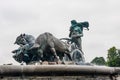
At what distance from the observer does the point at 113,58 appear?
44.8 meters

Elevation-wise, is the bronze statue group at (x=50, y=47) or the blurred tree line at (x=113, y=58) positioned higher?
the blurred tree line at (x=113, y=58)

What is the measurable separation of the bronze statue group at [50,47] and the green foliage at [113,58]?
27.6m

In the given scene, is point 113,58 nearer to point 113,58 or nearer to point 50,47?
point 113,58

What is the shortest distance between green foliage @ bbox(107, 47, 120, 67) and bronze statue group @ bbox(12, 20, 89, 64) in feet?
90.7

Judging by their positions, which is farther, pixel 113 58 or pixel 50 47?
pixel 113 58

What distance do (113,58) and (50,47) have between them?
111ft

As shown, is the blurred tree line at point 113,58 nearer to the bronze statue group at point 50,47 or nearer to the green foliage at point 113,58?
the green foliage at point 113,58

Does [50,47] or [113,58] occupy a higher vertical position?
[113,58]

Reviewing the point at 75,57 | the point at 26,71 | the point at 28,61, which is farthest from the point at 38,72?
the point at 75,57

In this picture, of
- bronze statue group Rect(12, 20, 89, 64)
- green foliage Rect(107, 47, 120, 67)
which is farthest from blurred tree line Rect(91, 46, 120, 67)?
bronze statue group Rect(12, 20, 89, 64)

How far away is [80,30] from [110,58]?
3169 centimetres

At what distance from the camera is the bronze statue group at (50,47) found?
11.9 meters

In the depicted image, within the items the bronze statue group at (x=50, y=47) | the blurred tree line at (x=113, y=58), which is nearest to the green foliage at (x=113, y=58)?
the blurred tree line at (x=113, y=58)

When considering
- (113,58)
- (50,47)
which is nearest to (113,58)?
(113,58)
